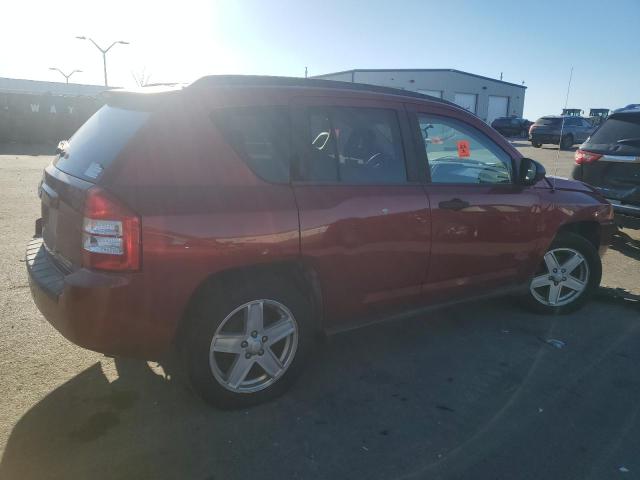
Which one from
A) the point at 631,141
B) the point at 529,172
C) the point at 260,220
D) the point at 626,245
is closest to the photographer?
the point at 260,220

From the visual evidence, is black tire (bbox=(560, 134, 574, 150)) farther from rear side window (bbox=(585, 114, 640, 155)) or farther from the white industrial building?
rear side window (bbox=(585, 114, 640, 155))

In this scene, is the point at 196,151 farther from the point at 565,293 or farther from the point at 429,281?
the point at 565,293

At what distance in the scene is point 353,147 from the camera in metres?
3.29

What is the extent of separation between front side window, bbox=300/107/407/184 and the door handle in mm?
345

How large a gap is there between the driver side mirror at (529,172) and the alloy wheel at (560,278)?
791 mm

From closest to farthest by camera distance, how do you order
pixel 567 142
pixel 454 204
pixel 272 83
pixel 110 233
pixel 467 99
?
pixel 110 233 < pixel 272 83 < pixel 454 204 < pixel 567 142 < pixel 467 99

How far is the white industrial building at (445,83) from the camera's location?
4597 centimetres

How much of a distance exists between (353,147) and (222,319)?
140cm

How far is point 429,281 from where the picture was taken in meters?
3.58

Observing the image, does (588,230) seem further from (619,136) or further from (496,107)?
(496,107)

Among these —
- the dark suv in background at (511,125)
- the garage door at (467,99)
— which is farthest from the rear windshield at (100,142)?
the garage door at (467,99)

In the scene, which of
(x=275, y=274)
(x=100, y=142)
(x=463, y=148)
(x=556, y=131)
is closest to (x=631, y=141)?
(x=463, y=148)

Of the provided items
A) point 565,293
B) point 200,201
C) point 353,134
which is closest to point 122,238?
point 200,201

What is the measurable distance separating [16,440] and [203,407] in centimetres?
97
